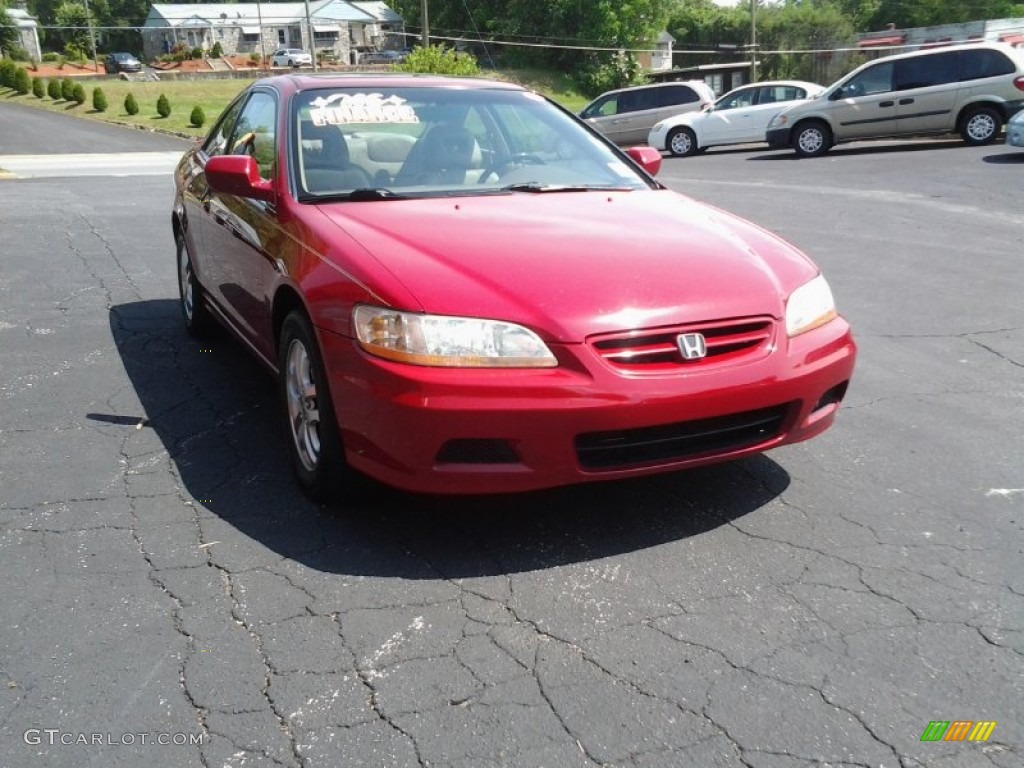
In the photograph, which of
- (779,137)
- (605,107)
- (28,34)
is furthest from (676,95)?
(28,34)

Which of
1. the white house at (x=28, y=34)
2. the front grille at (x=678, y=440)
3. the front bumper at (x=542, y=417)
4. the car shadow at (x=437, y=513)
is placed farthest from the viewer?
the white house at (x=28, y=34)

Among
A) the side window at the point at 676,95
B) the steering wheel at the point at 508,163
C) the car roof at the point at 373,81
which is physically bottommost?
the side window at the point at 676,95

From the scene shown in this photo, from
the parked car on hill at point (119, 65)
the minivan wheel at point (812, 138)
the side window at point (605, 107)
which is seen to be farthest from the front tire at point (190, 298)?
the parked car on hill at point (119, 65)

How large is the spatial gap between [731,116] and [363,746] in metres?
21.4

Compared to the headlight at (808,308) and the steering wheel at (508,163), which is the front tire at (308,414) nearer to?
the steering wheel at (508,163)

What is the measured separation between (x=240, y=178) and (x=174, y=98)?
48.5 meters

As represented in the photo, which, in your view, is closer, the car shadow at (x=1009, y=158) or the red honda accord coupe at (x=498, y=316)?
the red honda accord coupe at (x=498, y=316)

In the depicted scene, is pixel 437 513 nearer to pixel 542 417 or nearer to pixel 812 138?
pixel 542 417

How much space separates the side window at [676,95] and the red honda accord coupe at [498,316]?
20926 mm

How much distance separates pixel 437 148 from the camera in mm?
4477

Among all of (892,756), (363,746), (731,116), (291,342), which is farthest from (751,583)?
(731,116)

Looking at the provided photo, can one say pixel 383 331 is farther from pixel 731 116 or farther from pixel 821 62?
pixel 821 62

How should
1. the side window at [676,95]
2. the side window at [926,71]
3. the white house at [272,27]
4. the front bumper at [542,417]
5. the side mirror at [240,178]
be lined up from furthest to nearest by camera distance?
the white house at [272,27] < the side window at [676,95] < the side window at [926,71] < the side mirror at [240,178] < the front bumper at [542,417]

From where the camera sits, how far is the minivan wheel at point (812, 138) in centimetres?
1823
